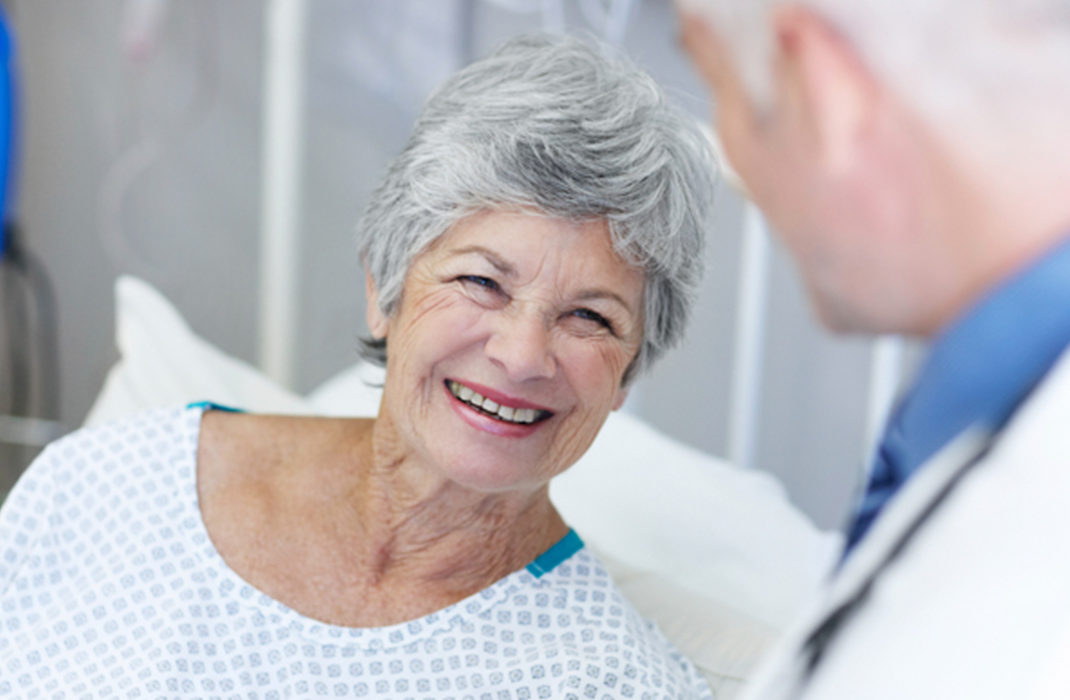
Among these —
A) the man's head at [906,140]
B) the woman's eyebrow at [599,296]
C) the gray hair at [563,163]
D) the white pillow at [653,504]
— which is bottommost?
the white pillow at [653,504]

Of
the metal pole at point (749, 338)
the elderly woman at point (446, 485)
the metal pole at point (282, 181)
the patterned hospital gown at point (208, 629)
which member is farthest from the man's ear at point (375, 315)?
the metal pole at point (282, 181)

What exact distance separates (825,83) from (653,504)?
1.16 metres

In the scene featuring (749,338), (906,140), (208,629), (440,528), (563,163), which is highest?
(906,140)

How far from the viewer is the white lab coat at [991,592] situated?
1.15 ft

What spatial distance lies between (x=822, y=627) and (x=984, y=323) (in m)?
0.12

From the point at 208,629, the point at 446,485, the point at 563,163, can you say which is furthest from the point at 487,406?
the point at 208,629

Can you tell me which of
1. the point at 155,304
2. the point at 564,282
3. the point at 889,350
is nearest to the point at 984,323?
the point at 564,282

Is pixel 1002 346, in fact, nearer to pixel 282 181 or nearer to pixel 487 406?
pixel 487 406

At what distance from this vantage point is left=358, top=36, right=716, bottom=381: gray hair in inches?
37.9

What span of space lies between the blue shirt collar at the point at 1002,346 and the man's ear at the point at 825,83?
7 cm

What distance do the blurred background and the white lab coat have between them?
4.52 ft

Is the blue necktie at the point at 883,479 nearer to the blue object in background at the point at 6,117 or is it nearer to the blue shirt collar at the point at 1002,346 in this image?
the blue shirt collar at the point at 1002,346

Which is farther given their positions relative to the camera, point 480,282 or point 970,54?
point 480,282

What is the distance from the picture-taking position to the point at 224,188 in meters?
2.10
